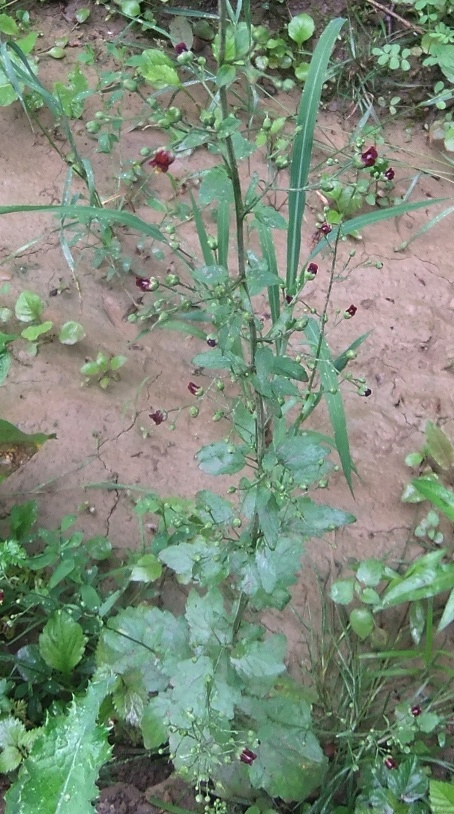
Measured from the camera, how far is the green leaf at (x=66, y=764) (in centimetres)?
108

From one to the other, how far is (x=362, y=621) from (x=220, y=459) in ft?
2.53

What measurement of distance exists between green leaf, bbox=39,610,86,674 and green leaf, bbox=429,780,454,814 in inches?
29.7

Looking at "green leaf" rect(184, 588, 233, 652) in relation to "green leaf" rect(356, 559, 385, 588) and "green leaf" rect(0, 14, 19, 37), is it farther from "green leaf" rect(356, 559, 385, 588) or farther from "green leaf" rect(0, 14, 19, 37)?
"green leaf" rect(0, 14, 19, 37)

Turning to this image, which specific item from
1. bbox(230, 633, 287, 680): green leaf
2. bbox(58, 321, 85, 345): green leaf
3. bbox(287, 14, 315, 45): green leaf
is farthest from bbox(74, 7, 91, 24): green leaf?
bbox(230, 633, 287, 680): green leaf

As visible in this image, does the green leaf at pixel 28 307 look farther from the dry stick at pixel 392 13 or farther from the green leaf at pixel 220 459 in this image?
the dry stick at pixel 392 13

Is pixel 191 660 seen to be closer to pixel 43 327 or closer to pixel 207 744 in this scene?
pixel 207 744

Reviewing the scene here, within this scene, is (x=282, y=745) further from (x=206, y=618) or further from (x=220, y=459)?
(x=220, y=459)

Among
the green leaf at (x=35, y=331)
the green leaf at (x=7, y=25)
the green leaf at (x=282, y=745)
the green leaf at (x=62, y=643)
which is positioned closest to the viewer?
the green leaf at (x=282, y=745)

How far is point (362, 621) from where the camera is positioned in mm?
1472

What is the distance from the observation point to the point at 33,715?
1.36 m

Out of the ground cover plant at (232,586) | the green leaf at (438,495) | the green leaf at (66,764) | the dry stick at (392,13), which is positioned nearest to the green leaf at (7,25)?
the ground cover plant at (232,586)

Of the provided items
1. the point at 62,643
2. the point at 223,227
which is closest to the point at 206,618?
the point at 62,643

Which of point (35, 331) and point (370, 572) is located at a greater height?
point (35, 331)

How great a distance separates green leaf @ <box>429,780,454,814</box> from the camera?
3.56 feet
